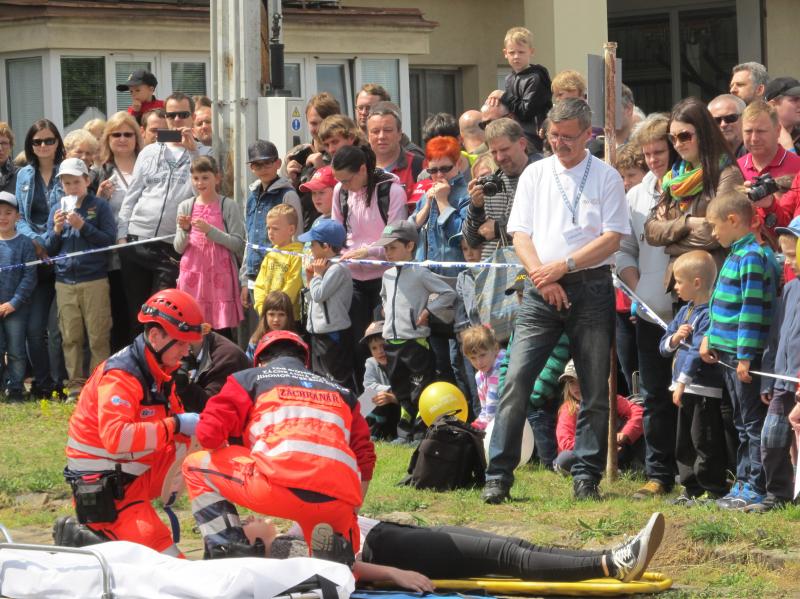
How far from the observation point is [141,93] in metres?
16.3

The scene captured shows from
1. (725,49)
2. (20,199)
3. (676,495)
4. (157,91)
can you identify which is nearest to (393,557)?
(676,495)

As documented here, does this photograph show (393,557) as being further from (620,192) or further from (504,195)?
(504,195)

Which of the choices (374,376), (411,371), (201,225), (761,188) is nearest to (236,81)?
(201,225)

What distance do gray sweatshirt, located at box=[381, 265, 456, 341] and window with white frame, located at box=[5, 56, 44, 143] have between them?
9.24m

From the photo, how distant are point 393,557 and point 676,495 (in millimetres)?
2591

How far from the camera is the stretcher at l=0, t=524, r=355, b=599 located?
6922 mm

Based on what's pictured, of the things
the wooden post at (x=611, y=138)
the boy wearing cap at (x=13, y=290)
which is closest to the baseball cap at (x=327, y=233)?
the wooden post at (x=611, y=138)

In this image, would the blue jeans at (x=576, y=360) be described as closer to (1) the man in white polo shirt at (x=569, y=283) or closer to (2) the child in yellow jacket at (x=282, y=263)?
→ (1) the man in white polo shirt at (x=569, y=283)

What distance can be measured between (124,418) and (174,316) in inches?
25.8

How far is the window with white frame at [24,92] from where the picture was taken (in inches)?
779

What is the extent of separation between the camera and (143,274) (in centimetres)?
1433

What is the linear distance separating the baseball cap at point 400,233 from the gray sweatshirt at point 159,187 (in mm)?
2827

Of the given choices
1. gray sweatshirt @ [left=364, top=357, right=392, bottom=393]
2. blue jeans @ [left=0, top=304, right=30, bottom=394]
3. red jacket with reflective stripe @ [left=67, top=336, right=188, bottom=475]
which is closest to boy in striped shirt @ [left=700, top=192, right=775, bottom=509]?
red jacket with reflective stripe @ [left=67, top=336, right=188, bottom=475]

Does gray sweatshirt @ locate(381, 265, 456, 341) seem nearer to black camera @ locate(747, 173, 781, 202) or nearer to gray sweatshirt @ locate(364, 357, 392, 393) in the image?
gray sweatshirt @ locate(364, 357, 392, 393)
